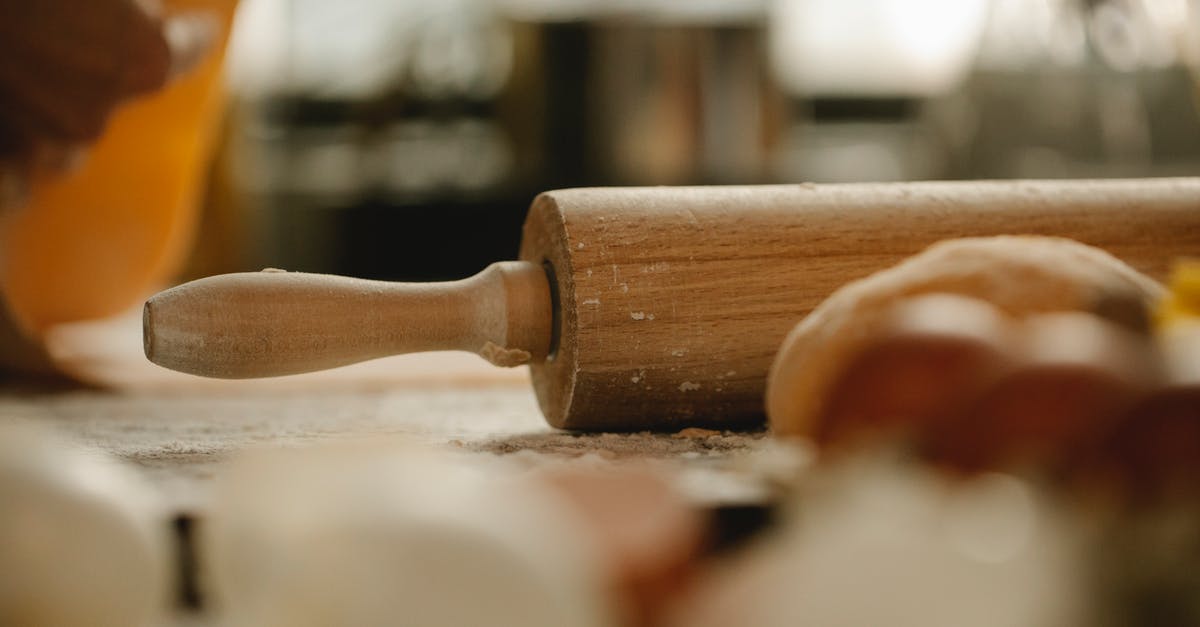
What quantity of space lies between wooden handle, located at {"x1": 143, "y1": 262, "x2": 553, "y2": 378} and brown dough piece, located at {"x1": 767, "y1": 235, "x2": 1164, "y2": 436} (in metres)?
0.22

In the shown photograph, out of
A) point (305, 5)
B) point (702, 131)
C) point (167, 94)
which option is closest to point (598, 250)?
point (167, 94)

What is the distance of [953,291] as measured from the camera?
0.43 m

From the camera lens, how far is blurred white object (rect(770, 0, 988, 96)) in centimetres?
371

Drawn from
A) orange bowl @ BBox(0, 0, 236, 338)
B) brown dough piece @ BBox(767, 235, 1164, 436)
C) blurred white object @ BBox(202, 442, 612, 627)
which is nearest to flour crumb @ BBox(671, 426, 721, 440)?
brown dough piece @ BBox(767, 235, 1164, 436)

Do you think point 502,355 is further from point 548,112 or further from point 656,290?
point 548,112

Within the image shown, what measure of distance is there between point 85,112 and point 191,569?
0.67 meters

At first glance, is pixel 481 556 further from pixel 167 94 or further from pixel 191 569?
pixel 167 94

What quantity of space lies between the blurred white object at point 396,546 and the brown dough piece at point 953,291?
0.19 meters

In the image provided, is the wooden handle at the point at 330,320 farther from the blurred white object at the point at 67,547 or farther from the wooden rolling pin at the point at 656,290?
the blurred white object at the point at 67,547

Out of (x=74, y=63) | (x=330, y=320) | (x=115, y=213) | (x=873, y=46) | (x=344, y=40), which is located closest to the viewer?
(x=330, y=320)

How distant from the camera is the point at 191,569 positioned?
1.15 feet

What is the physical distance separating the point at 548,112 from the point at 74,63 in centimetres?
242

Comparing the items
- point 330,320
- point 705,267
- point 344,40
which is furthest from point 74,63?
point 344,40

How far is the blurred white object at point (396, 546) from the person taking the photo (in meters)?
0.24
